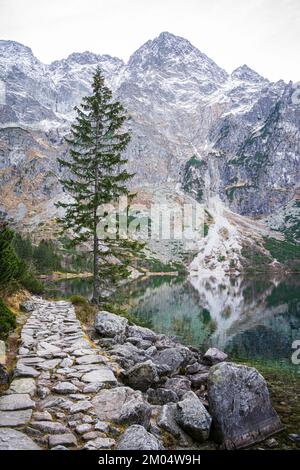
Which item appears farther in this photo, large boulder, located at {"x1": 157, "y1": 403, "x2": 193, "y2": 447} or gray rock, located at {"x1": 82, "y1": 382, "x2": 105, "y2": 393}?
gray rock, located at {"x1": 82, "y1": 382, "x2": 105, "y2": 393}

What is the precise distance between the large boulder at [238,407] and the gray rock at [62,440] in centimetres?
488

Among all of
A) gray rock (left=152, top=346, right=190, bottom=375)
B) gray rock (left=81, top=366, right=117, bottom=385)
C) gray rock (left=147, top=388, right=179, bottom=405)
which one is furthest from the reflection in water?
gray rock (left=81, top=366, right=117, bottom=385)

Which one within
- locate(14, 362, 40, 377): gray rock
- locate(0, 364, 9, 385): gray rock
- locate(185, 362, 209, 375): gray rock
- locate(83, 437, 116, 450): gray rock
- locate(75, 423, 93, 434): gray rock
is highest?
locate(0, 364, 9, 385): gray rock

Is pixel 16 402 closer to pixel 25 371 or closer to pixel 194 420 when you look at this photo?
pixel 25 371

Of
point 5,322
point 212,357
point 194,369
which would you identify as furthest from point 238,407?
point 212,357

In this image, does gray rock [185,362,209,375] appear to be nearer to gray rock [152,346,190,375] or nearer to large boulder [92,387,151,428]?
gray rock [152,346,190,375]

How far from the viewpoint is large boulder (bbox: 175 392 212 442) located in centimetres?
1030

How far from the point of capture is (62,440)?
24.6 feet

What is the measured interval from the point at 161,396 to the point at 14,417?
5.64 metres

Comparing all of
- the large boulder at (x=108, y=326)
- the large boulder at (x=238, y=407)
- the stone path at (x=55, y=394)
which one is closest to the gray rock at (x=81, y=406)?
the stone path at (x=55, y=394)

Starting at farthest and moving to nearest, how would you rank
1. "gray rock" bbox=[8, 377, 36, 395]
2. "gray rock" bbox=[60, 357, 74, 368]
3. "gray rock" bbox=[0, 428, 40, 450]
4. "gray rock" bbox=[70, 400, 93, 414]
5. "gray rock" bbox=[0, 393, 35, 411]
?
1. "gray rock" bbox=[60, 357, 74, 368]
2. "gray rock" bbox=[8, 377, 36, 395]
3. "gray rock" bbox=[70, 400, 93, 414]
4. "gray rock" bbox=[0, 393, 35, 411]
5. "gray rock" bbox=[0, 428, 40, 450]

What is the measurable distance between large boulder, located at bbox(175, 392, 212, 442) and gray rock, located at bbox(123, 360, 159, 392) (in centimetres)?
227
